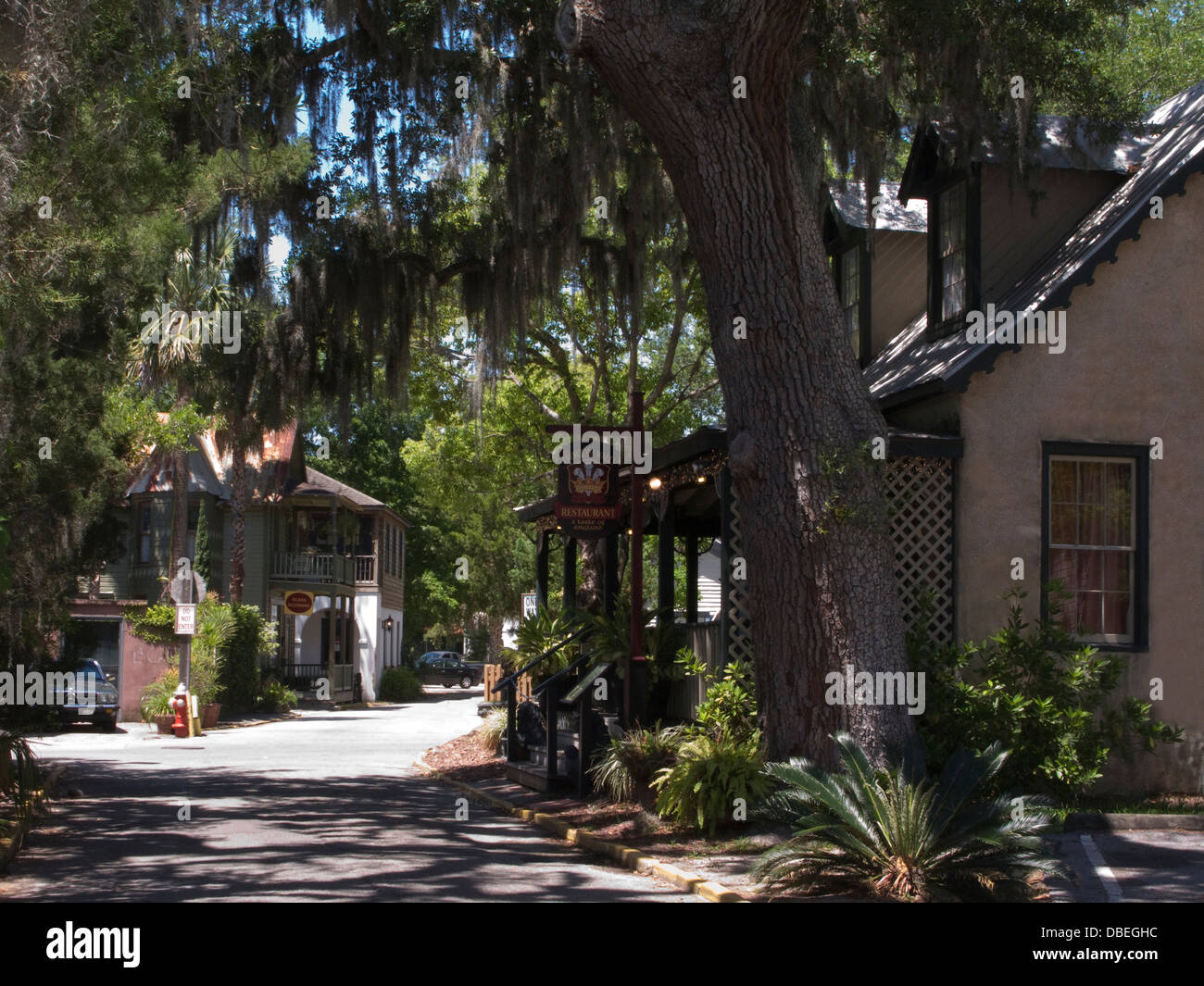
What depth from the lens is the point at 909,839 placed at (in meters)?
8.56

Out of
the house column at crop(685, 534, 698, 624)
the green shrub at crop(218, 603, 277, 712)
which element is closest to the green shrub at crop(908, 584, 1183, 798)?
the house column at crop(685, 534, 698, 624)

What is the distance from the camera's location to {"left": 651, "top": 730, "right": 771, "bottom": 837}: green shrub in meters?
11.3

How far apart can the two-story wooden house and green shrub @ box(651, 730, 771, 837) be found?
71.6 feet

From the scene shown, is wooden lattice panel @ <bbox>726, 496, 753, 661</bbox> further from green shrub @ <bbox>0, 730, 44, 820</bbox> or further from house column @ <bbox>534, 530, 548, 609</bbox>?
house column @ <bbox>534, 530, 548, 609</bbox>

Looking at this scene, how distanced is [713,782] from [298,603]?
30.6 meters

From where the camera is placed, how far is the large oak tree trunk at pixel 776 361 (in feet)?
33.5

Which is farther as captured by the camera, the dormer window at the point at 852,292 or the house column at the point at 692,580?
the house column at the point at 692,580

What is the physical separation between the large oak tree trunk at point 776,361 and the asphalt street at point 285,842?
83.8 inches

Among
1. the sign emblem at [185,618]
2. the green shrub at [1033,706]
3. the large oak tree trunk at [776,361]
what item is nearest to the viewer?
the large oak tree trunk at [776,361]

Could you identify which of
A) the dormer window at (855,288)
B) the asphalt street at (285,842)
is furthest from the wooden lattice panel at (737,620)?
the dormer window at (855,288)

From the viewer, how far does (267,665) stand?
38156 mm

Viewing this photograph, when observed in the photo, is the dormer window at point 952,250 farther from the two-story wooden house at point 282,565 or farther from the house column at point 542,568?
the two-story wooden house at point 282,565
